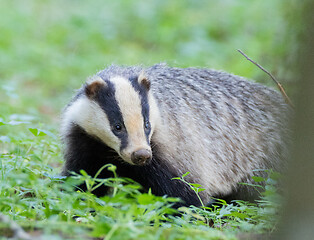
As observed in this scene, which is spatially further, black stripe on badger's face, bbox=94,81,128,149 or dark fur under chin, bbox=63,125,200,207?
dark fur under chin, bbox=63,125,200,207

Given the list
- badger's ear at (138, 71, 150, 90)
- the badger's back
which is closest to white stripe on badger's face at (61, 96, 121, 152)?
badger's ear at (138, 71, 150, 90)

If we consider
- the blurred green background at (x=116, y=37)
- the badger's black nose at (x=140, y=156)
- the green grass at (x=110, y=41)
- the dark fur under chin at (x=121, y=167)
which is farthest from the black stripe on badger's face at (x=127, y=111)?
the blurred green background at (x=116, y=37)

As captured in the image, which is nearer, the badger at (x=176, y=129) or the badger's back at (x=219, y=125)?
the badger at (x=176, y=129)

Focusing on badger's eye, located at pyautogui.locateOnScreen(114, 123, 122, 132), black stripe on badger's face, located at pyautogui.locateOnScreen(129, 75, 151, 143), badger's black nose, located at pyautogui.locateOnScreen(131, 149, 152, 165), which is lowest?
badger's black nose, located at pyautogui.locateOnScreen(131, 149, 152, 165)

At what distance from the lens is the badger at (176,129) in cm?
364

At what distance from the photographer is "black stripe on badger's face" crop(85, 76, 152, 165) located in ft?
11.2

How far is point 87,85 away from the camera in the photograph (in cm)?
381

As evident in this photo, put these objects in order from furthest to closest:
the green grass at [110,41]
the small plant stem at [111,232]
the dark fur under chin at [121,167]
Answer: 1. the green grass at [110,41]
2. the dark fur under chin at [121,167]
3. the small plant stem at [111,232]

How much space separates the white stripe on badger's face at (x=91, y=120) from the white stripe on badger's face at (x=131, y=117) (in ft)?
0.49

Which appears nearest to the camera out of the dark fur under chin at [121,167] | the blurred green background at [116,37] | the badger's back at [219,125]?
the dark fur under chin at [121,167]

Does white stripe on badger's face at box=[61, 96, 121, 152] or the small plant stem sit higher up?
white stripe on badger's face at box=[61, 96, 121, 152]

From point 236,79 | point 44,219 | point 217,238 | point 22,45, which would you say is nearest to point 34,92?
point 22,45

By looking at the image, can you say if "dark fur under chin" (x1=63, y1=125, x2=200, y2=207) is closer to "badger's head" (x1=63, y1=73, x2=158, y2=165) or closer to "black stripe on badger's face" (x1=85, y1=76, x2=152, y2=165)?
"badger's head" (x1=63, y1=73, x2=158, y2=165)

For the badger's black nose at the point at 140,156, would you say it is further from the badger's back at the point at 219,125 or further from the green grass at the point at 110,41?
the green grass at the point at 110,41
